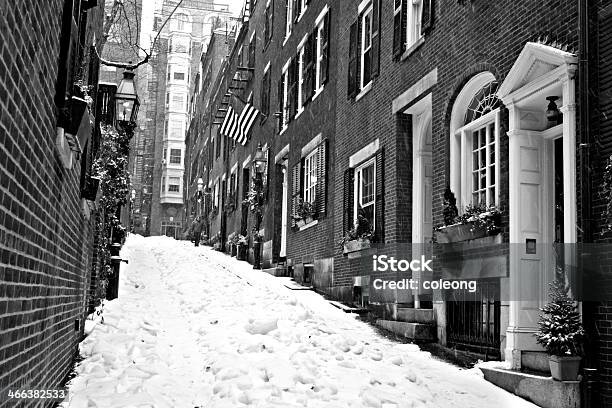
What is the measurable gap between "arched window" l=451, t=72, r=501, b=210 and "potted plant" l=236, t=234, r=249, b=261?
52.3 ft

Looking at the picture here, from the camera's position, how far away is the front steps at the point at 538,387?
6.47m

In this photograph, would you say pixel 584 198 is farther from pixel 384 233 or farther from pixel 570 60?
pixel 384 233

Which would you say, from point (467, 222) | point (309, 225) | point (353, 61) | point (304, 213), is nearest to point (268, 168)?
point (304, 213)

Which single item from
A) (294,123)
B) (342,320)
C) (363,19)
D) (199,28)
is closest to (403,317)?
(342,320)

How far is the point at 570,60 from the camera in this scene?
7.00 meters

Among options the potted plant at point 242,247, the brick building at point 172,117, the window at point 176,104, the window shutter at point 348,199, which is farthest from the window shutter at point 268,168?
the window at point 176,104

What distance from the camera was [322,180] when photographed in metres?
16.0

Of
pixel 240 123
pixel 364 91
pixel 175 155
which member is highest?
pixel 175 155

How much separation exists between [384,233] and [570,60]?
18.9ft

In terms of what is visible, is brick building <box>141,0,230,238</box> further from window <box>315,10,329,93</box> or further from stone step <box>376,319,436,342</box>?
stone step <box>376,319,436,342</box>

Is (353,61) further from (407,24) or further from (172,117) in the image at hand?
(172,117)

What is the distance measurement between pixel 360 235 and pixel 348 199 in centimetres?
134

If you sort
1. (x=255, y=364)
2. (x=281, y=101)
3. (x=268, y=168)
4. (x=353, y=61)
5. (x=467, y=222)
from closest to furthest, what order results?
1. (x=255, y=364)
2. (x=467, y=222)
3. (x=353, y=61)
4. (x=281, y=101)
5. (x=268, y=168)

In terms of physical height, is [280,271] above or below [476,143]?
below
